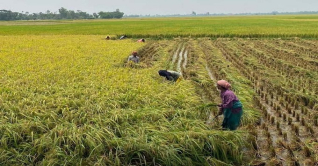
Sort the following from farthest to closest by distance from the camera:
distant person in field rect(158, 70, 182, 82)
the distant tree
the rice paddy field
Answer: the distant tree
distant person in field rect(158, 70, 182, 82)
the rice paddy field

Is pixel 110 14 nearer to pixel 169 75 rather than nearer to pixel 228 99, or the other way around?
pixel 169 75

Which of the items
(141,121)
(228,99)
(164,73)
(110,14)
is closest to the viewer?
(141,121)

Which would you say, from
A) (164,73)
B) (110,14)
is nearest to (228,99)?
(164,73)

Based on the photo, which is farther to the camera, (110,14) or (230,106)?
(110,14)

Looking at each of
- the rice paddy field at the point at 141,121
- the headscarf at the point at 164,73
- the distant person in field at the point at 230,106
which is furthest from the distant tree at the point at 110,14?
the distant person in field at the point at 230,106

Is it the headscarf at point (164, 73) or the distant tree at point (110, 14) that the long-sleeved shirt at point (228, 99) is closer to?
the headscarf at point (164, 73)

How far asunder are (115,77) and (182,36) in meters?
20.3

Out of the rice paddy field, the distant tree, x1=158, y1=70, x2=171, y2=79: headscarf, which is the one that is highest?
the distant tree

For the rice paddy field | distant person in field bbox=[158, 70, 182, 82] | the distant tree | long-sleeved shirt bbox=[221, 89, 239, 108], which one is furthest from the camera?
the distant tree

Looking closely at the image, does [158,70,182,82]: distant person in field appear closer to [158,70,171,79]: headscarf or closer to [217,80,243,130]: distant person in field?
[158,70,171,79]: headscarf

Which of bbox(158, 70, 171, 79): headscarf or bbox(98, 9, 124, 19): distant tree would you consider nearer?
bbox(158, 70, 171, 79): headscarf

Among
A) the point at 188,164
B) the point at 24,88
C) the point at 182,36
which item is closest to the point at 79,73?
the point at 24,88

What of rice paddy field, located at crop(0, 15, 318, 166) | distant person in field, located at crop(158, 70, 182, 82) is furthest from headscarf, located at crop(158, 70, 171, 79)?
rice paddy field, located at crop(0, 15, 318, 166)

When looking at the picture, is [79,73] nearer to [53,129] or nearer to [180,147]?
[53,129]
